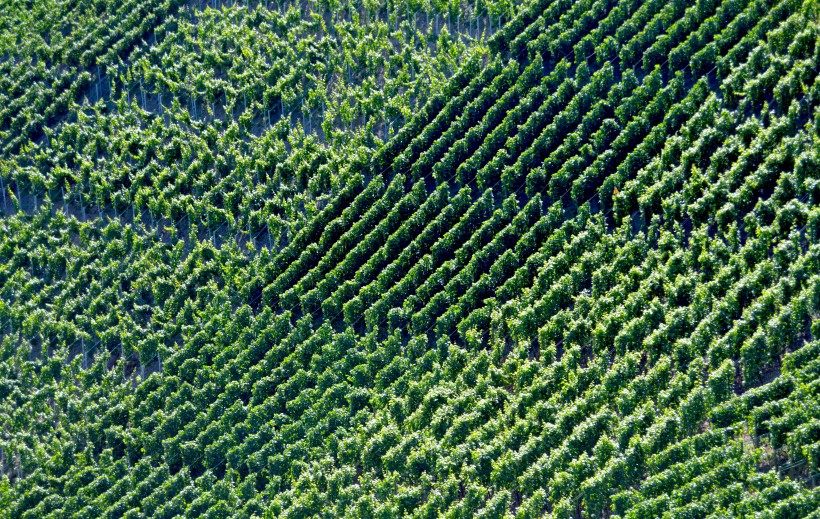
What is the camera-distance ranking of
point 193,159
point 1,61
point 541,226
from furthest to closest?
point 1,61, point 193,159, point 541,226

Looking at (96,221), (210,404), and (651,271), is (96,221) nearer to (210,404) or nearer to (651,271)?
(210,404)

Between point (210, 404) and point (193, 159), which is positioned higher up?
point (193, 159)

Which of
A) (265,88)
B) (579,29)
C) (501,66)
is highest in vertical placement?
(579,29)

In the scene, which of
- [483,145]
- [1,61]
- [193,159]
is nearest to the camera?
[483,145]

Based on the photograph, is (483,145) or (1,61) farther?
(1,61)

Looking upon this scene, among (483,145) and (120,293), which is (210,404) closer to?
(120,293)

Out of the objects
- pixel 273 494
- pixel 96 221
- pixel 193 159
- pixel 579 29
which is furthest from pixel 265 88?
pixel 273 494

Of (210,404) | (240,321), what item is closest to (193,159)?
(240,321)
